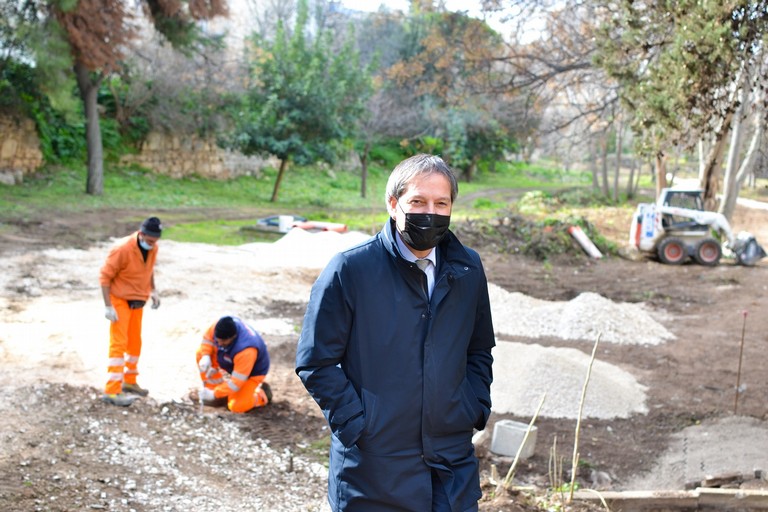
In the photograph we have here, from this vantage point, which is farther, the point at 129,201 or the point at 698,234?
the point at 129,201

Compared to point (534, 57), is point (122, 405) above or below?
below

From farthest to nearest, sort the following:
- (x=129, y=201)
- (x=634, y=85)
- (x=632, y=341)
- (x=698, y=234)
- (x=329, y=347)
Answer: (x=129, y=201)
(x=698, y=234)
(x=632, y=341)
(x=634, y=85)
(x=329, y=347)

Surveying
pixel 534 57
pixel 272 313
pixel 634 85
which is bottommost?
pixel 272 313

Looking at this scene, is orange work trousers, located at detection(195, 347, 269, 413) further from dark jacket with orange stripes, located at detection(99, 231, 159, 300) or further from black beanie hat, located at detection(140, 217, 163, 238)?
black beanie hat, located at detection(140, 217, 163, 238)

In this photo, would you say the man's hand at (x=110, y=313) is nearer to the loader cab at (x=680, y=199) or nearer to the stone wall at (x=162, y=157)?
the loader cab at (x=680, y=199)

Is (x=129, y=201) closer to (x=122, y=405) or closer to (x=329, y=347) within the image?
(x=122, y=405)

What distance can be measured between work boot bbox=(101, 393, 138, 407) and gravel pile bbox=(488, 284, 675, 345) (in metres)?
6.24

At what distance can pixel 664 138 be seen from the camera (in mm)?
7988

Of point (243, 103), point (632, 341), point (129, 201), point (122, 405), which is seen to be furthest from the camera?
point (243, 103)

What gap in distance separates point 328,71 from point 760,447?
21.4 meters

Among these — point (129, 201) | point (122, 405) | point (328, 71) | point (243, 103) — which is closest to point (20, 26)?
point (129, 201)

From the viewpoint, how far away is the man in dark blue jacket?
259 centimetres

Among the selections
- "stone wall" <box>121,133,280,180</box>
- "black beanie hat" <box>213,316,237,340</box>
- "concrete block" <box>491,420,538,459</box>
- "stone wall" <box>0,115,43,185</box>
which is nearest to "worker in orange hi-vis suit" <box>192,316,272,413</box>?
"black beanie hat" <box>213,316,237,340</box>

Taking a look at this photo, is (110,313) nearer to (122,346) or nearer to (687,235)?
(122,346)
